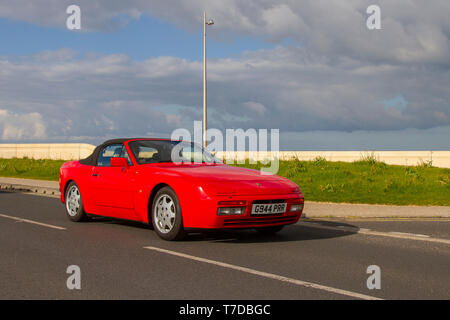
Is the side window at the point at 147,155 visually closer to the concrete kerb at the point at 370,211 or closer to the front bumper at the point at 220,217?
the front bumper at the point at 220,217

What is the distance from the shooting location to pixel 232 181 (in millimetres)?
8039

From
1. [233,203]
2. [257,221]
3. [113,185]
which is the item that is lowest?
[257,221]

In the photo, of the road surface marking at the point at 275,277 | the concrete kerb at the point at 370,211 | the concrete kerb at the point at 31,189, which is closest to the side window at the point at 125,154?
the road surface marking at the point at 275,277

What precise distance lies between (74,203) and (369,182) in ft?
33.5

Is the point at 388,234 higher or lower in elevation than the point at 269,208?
lower

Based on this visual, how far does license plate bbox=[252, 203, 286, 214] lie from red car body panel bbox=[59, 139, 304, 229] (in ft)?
0.23

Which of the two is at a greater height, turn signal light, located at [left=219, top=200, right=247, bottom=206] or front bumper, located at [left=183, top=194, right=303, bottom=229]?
turn signal light, located at [left=219, top=200, right=247, bottom=206]

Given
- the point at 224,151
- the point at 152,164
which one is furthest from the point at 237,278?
the point at 224,151

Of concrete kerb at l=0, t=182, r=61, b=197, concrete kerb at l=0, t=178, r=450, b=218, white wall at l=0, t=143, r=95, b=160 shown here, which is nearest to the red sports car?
concrete kerb at l=0, t=178, r=450, b=218

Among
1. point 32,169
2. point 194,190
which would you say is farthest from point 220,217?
point 32,169

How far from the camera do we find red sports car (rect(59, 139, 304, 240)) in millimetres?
7828
